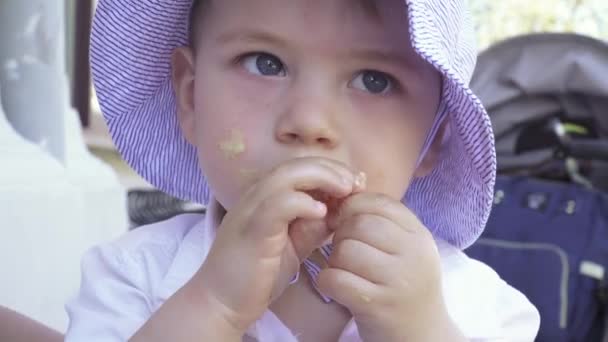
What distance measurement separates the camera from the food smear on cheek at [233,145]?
78 centimetres

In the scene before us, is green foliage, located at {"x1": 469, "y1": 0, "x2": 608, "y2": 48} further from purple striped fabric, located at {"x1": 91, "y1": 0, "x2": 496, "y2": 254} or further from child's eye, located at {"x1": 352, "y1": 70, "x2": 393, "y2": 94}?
child's eye, located at {"x1": 352, "y1": 70, "x2": 393, "y2": 94}

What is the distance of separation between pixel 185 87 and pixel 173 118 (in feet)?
0.26

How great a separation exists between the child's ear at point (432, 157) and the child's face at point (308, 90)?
0.07 metres

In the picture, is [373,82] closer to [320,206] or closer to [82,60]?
[320,206]

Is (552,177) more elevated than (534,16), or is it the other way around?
(552,177)

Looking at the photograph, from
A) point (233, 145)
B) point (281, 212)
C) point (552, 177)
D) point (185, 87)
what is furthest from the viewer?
point (552, 177)

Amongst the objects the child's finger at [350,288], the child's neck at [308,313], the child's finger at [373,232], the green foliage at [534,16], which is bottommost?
the green foliage at [534,16]

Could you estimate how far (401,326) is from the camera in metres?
0.73

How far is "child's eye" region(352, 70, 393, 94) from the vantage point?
31.3 inches

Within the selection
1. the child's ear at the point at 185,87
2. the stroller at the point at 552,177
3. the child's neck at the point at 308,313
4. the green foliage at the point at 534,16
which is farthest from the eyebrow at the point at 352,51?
the green foliage at the point at 534,16

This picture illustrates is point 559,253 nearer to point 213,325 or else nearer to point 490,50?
point 490,50

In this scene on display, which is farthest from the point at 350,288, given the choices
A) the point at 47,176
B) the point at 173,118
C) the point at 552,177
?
the point at 552,177

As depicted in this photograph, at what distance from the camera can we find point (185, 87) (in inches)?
36.9

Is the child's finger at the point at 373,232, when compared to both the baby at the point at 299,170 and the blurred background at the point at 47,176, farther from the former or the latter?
the blurred background at the point at 47,176
